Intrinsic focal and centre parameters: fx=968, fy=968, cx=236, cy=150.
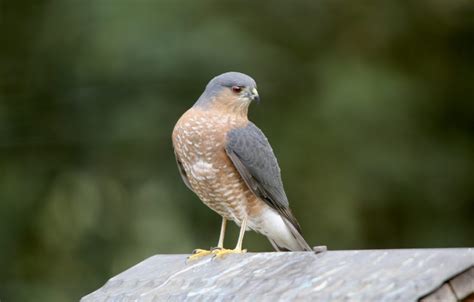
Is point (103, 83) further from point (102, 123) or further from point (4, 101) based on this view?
point (4, 101)

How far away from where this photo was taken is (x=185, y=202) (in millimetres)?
8562

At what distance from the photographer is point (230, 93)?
5.29 m

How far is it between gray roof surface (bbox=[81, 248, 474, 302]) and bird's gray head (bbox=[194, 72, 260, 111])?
1.08 meters

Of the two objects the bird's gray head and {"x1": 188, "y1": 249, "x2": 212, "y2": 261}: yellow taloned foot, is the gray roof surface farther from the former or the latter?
the bird's gray head

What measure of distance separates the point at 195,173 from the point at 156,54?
3.68 metres

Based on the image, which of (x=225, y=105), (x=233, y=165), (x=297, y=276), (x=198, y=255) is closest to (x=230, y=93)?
(x=225, y=105)

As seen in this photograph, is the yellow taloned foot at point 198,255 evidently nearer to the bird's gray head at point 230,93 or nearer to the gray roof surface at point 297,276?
the gray roof surface at point 297,276

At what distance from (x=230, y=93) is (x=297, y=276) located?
1.75m

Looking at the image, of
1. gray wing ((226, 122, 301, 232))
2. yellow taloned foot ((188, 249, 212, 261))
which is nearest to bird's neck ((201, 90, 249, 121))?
gray wing ((226, 122, 301, 232))

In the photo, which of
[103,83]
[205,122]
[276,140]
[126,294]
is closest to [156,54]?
[103,83]

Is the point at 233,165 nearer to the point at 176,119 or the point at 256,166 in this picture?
the point at 256,166

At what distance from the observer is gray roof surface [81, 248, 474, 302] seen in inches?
133

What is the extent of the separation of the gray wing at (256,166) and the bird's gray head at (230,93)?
16cm

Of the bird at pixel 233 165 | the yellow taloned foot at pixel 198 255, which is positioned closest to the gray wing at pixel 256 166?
the bird at pixel 233 165
